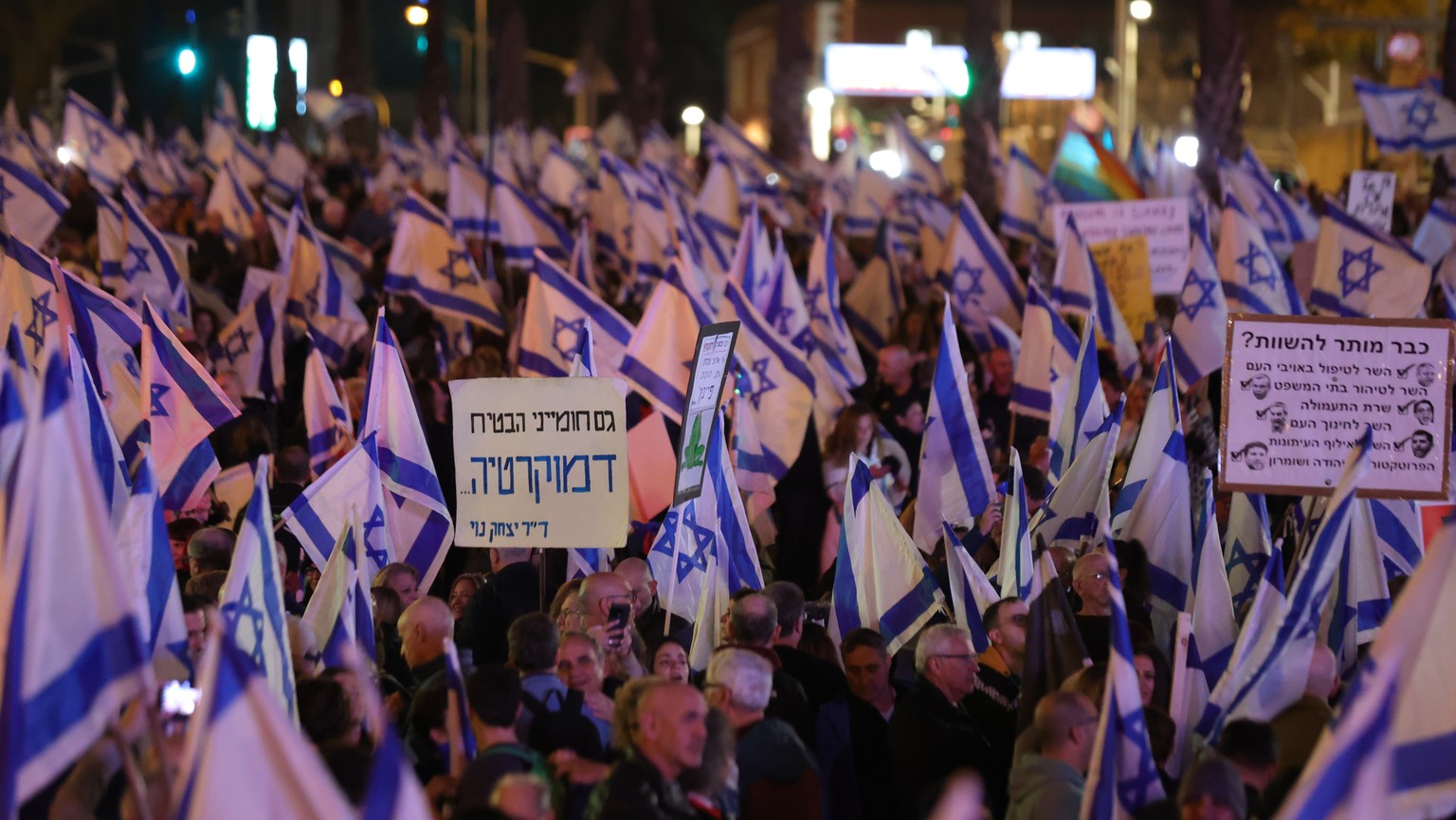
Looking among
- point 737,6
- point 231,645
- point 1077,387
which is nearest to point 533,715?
point 231,645

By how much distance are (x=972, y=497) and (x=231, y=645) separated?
6.05 m

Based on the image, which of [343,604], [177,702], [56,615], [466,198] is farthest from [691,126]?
[56,615]

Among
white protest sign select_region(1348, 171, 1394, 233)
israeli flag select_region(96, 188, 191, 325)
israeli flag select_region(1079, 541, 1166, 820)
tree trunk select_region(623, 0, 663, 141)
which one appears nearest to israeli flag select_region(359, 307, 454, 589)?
israeli flag select_region(1079, 541, 1166, 820)

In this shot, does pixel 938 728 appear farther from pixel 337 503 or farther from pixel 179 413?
pixel 179 413

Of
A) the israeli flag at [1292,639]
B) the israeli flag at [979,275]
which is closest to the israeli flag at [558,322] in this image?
the israeli flag at [979,275]

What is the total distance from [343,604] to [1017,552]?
2.86 m

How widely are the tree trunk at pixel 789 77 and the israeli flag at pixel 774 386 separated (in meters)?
19.2

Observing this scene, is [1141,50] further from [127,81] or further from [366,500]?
[366,500]

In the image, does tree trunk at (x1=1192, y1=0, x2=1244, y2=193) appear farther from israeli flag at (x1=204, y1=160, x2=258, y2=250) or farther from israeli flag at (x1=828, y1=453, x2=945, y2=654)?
israeli flag at (x1=828, y1=453, x2=945, y2=654)

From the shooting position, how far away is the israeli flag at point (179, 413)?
952cm

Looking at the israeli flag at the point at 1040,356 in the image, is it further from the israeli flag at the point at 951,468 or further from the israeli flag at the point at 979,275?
the israeli flag at the point at 979,275

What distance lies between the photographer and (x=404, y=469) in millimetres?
9203

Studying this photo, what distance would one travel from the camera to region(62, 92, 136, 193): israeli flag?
22.8m

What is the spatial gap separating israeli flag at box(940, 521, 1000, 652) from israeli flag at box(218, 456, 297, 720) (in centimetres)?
293
